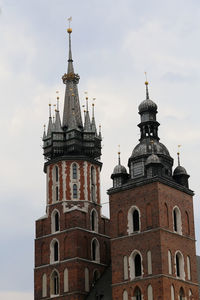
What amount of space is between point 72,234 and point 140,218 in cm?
839

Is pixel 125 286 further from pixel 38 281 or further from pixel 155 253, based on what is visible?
pixel 38 281

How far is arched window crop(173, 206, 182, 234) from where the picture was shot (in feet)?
207

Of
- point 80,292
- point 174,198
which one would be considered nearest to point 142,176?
point 174,198

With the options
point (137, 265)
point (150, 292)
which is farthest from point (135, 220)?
point (150, 292)

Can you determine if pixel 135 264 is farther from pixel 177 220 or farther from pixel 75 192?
pixel 75 192

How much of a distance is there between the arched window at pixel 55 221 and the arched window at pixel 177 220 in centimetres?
1231

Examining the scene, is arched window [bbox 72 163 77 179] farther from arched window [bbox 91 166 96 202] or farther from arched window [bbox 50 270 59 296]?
arched window [bbox 50 270 59 296]

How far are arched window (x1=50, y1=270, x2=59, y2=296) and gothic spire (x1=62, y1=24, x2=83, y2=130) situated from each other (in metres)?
15.1

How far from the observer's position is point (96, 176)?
A: 73000 mm

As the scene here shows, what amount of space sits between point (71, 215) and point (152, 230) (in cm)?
1032

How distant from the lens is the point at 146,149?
2586 inches

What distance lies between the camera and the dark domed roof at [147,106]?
6800cm

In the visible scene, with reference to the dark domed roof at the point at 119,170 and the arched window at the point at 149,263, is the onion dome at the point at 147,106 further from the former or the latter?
the arched window at the point at 149,263

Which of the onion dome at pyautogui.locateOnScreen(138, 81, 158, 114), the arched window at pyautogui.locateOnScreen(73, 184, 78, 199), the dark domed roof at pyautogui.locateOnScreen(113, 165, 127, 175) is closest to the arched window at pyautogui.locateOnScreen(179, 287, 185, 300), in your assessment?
the dark domed roof at pyautogui.locateOnScreen(113, 165, 127, 175)
